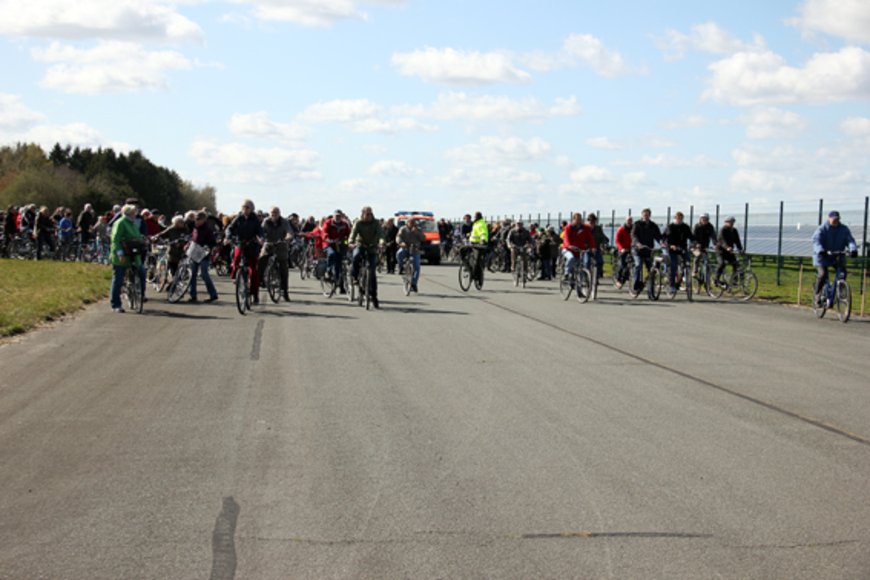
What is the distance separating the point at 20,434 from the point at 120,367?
12.7ft

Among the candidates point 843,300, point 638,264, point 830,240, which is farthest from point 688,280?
point 843,300

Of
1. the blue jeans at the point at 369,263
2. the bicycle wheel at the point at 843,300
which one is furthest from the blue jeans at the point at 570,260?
the bicycle wheel at the point at 843,300

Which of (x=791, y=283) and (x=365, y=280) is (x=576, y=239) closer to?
(x=365, y=280)

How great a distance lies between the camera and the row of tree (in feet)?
275

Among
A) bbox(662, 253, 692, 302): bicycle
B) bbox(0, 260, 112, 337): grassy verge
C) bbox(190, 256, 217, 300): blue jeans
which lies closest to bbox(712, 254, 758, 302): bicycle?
bbox(662, 253, 692, 302): bicycle

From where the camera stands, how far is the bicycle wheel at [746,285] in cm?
2592

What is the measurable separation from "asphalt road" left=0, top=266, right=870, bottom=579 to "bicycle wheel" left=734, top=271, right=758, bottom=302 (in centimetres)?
1132

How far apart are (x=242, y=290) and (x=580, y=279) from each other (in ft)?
26.3

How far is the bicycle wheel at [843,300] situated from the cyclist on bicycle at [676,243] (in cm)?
540

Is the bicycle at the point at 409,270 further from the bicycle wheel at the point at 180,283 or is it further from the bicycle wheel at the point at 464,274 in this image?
the bicycle wheel at the point at 180,283

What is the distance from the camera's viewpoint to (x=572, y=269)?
2473 cm

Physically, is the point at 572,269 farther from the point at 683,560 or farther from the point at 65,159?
the point at 65,159

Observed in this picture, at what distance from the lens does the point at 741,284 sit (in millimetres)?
26234

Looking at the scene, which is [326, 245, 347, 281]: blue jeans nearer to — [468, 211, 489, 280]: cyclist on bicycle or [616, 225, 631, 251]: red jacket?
[468, 211, 489, 280]: cyclist on bicycle
